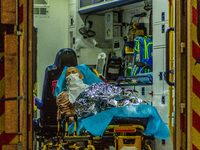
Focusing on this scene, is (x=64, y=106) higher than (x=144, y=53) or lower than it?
lower

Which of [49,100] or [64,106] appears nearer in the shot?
[64,106]

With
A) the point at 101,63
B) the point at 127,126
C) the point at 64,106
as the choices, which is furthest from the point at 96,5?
the point at 127,126

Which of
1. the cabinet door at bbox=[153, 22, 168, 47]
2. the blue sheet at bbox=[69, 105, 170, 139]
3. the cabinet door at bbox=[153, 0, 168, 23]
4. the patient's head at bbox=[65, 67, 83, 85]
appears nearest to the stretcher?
the blue sheet at bbox=[69, 105, 170, 139]

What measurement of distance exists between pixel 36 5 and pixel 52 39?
0.97 m

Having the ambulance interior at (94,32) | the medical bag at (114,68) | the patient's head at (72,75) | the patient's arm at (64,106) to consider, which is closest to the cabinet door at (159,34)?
the ambulance interior at (94,32)

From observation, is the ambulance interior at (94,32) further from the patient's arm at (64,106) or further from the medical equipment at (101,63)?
the patient's arm at (64,106)

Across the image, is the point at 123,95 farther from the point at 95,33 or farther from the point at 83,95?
the point at 95,33

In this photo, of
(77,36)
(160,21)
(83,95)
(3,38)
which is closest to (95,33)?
(77,36)

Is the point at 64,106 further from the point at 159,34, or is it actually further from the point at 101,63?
the point at 101,63

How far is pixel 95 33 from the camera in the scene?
11.1m

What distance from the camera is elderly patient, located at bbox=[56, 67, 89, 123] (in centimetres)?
566

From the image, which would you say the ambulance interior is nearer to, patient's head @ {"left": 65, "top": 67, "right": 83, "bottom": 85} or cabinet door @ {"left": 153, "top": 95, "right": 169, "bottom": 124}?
cabinet door @ {"left": 153, "top": 95, "right": 169, "bottom": 124}

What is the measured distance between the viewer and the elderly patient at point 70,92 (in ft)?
18.6

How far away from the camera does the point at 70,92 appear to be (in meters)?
5.75
